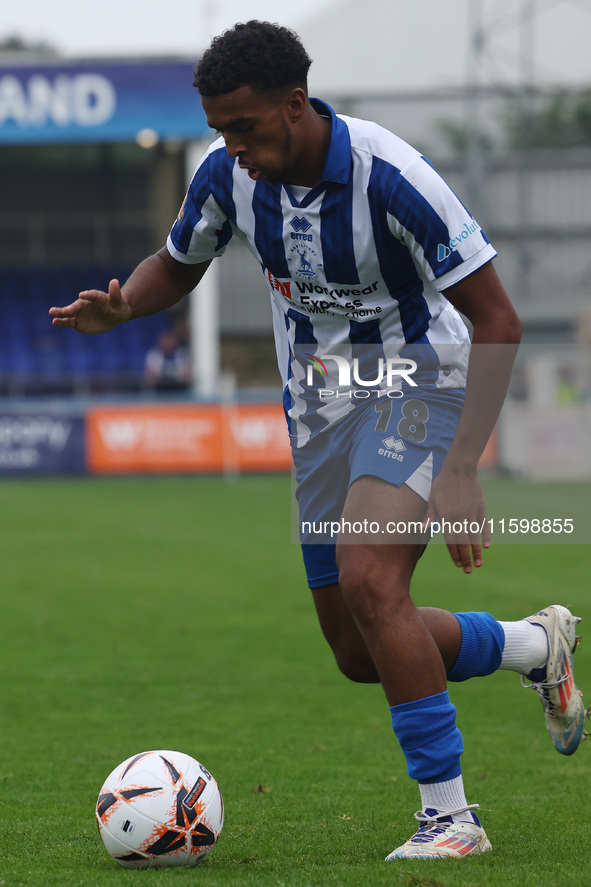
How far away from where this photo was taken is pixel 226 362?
27891mm

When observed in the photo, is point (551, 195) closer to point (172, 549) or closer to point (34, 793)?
point (172, 549)

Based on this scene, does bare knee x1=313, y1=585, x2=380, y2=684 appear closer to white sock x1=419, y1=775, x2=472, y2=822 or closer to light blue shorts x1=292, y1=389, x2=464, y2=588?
light blue shorts x1=292, y1=389, x2=464, y2=588

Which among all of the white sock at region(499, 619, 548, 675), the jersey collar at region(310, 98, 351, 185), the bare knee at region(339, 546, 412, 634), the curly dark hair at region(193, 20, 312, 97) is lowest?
the white sock at region(499, 619, 548, 675)

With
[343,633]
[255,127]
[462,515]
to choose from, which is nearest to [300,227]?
[255,127]

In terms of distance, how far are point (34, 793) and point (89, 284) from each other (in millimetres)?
22801

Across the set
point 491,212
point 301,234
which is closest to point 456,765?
point 301,234

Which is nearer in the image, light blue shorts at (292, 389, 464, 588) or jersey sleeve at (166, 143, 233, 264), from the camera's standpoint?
light blue shorts at (292, 389, 464, 588)

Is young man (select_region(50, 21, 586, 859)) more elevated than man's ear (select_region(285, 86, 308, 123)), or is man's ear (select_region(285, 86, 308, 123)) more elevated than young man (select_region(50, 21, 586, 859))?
man's ear (select_region(285, 86, 308, 123))

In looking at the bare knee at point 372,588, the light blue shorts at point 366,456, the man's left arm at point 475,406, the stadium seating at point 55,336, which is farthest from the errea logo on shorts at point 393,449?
the stadium seating at point 55,336

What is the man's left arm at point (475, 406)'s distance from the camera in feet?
9.26

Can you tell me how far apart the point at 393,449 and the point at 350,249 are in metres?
0.52

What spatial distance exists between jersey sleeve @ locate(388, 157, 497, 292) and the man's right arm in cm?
85

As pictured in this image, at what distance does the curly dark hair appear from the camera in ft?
9.04

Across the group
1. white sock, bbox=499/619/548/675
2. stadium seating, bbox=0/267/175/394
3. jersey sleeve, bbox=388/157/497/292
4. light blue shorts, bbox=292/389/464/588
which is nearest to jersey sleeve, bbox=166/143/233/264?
jersey sleeve, bbox=388/157/497/292
